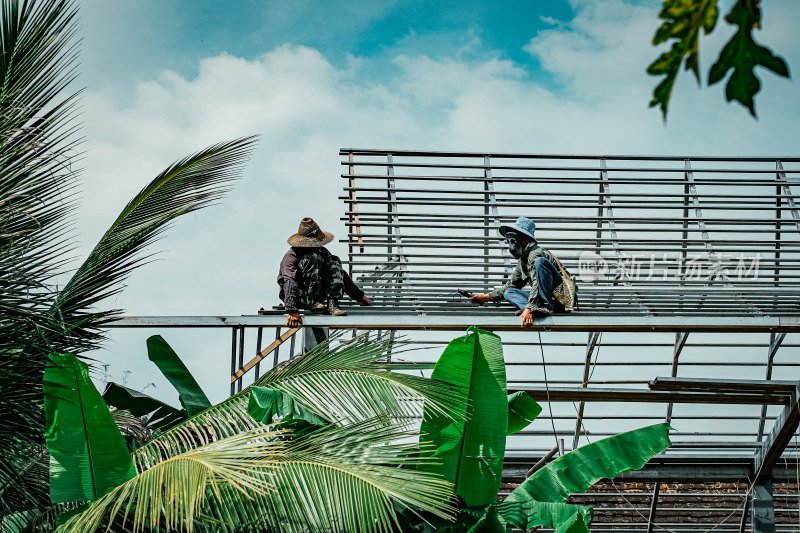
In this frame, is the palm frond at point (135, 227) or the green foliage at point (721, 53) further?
the palm frond at point (135, 227)

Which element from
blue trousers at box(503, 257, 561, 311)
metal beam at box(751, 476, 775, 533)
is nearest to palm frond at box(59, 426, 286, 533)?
blue trousers at box(503, 257, 561, 311)

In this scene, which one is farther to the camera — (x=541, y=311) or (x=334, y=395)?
(x=541, y=311)

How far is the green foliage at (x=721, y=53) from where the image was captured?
166 centimetres

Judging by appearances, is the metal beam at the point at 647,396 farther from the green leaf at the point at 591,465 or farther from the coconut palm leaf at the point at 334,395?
the coconut palm leaf at the point at 334,395

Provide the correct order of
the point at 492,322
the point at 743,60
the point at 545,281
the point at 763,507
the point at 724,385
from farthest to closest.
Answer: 1. the point at 763,507
2. the point at 724,385
3. the point at 545,281
4. the point at 492,322
5. the point at 743,60

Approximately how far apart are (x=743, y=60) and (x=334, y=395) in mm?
4957

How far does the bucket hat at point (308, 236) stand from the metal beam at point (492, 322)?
816mm

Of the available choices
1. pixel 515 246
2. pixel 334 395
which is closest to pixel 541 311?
pixel 515 246

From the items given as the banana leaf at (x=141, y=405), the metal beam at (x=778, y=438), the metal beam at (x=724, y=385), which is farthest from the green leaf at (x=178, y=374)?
the metal beam at (x=778, y=438)

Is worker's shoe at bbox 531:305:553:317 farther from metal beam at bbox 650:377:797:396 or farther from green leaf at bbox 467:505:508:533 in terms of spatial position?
green leaf at bbox 467:505:508:533

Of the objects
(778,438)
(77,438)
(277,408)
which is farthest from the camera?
(778,438)

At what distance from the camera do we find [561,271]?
32.2ft

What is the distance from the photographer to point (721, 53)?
1686 millimetres

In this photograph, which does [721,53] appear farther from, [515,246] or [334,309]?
[515,246]
